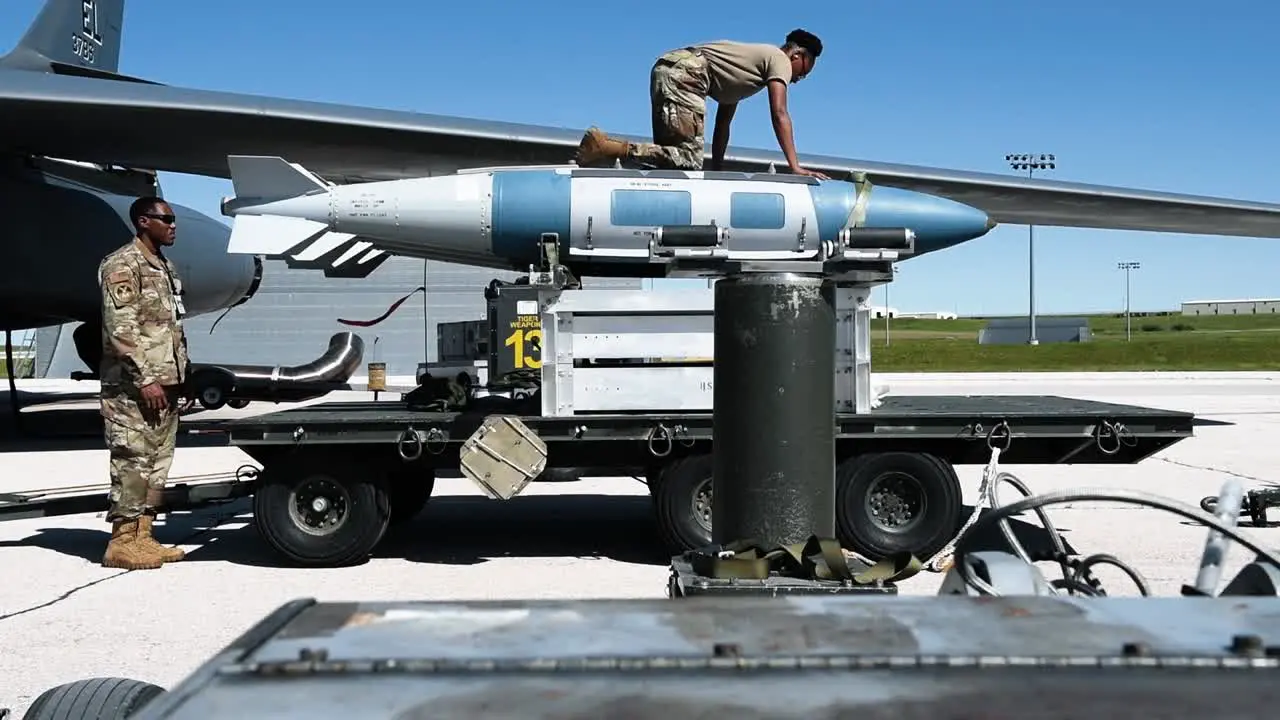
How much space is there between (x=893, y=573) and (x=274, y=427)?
443 centimetres

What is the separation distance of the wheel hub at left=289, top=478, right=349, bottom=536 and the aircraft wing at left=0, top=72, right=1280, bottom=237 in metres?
7.02

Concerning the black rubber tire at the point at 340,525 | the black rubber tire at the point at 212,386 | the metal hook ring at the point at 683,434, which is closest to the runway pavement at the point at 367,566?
the black rubber tire at the point at 340,525

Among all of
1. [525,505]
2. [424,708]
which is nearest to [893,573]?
[424,708]

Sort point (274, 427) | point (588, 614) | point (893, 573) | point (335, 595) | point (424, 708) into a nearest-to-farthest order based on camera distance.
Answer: point (424, 708), point (588, 614), point (893, 573), point (335, 595), point (274, 427)

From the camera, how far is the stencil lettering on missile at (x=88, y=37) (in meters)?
19.0

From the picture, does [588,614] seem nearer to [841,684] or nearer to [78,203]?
[841,684]

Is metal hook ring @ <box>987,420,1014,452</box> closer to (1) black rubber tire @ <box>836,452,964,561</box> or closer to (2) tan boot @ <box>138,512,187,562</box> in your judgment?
(1) black rubber tire @ <box>836,452,964,561</box>

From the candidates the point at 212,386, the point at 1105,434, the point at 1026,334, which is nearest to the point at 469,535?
the point at 1105,434

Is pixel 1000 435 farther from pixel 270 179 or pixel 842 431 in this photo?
pixel 270 179

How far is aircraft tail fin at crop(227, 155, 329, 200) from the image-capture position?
923 cm

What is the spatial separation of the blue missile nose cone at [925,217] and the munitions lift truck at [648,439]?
2.67 metres

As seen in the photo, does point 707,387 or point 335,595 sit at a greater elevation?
point 707,387

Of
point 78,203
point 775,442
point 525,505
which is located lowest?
point 525,505

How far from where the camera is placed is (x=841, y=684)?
1.62 m
